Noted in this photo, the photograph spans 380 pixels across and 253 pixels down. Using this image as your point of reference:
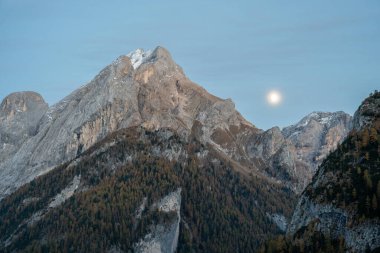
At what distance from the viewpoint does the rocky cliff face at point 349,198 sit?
118 m

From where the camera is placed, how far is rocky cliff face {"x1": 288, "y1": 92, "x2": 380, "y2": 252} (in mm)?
117562

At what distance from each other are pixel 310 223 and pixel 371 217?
17.2 metres

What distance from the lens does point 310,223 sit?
132m

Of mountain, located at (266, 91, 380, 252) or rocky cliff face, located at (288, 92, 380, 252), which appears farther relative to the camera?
mountain, located at (266, 91, 380, 252)

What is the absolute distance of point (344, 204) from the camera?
408ft

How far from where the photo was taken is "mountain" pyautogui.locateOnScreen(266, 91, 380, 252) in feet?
386

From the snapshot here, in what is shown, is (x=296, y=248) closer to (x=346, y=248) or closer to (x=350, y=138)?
(x=346, y=248)

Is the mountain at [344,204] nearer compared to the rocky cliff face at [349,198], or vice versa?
the rocky cliff face at [349,198]

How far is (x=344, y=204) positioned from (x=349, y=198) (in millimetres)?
1449

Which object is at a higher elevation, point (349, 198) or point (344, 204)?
point (349, 198)

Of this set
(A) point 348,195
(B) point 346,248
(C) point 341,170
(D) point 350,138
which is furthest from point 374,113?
(B) point 346,248

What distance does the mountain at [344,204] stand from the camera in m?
118

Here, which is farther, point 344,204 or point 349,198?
point 344,204

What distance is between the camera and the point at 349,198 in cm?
12406
